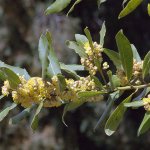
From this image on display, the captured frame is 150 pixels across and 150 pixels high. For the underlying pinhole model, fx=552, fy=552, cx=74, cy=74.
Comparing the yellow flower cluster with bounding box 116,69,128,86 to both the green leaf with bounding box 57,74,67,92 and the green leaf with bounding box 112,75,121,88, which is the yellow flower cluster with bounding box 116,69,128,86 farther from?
the green leaf with bounding box 57,74,67,92

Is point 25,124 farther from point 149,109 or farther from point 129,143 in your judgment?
point 149,109

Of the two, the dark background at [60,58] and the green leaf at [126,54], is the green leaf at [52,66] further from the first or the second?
the dark background at [60,58]

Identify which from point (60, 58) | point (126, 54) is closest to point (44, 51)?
point (126, 54)

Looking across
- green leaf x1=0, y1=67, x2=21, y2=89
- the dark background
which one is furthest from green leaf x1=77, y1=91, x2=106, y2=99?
the dark background

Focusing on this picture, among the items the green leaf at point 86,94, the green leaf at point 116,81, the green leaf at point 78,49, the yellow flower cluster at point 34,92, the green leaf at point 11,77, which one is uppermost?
Result: the green leaf at point 11,77

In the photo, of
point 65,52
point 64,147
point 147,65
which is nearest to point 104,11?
point 65,52

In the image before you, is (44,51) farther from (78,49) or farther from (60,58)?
(60,58)

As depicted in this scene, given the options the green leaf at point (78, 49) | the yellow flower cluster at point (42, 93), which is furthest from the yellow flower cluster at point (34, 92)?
the green leaf at point (78, 49)
